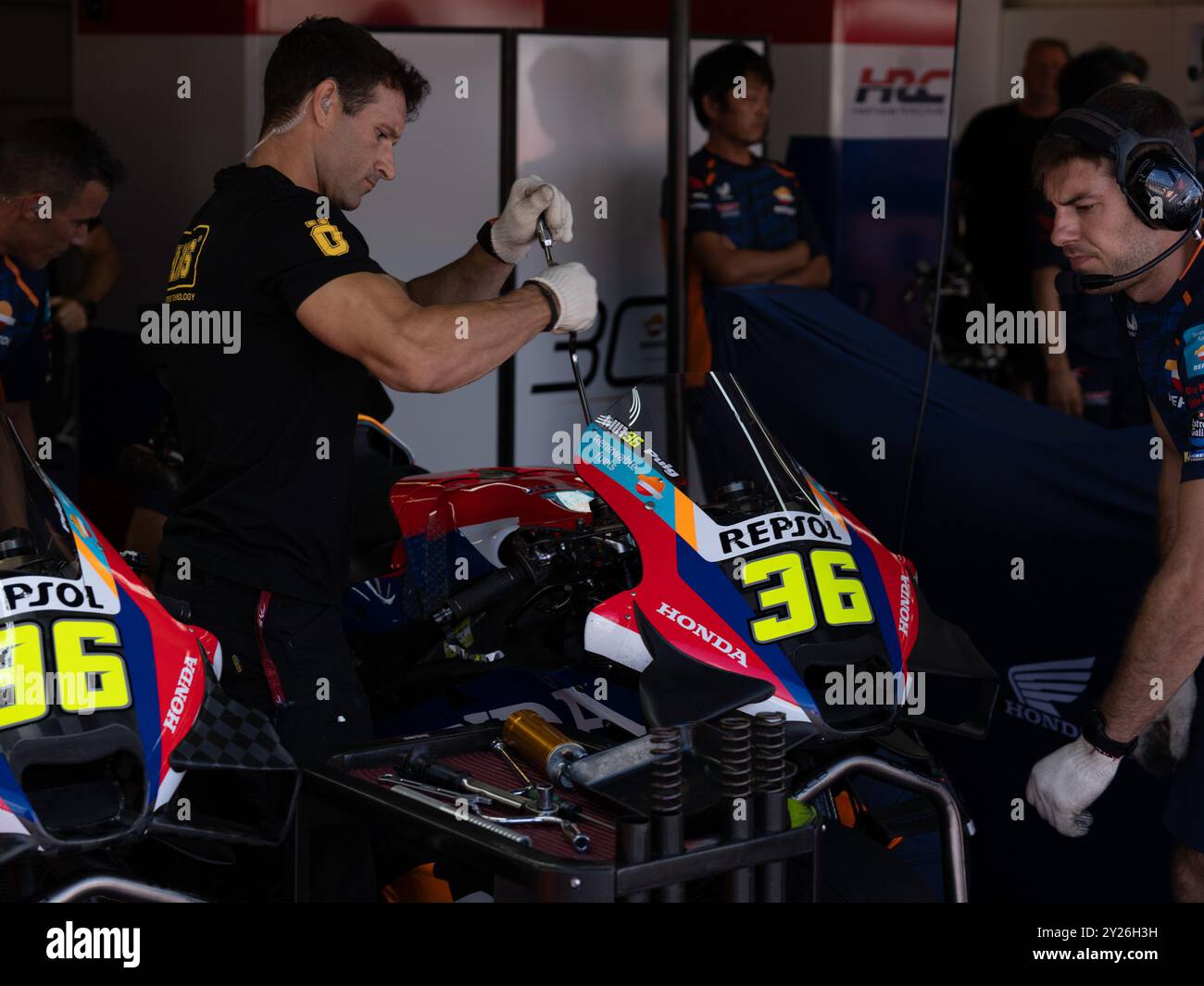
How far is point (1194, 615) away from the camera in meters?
2.30

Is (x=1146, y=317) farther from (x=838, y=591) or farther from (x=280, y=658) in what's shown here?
(x=280, y=658)

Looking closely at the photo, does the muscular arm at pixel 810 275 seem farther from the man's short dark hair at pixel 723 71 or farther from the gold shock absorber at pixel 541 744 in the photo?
the gold shock absorber at pixel 541 744

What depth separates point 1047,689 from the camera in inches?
127

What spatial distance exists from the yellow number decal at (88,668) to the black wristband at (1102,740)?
1.43 m

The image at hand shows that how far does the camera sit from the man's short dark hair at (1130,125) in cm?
239

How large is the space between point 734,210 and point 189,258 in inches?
120

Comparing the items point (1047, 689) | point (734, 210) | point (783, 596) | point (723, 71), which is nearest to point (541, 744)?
point (783, 596)

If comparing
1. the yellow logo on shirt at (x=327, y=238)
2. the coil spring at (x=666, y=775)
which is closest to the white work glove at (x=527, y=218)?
the yellow logo on shirt at (x=327, y=238)

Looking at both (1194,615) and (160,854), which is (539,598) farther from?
(1194,615)

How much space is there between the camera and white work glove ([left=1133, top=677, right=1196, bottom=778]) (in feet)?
8.37

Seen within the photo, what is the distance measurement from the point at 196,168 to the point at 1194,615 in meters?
4.14

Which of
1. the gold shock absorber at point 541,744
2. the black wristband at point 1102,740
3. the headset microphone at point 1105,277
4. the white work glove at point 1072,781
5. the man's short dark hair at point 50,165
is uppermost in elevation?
the man's short dark hair at point 50,165

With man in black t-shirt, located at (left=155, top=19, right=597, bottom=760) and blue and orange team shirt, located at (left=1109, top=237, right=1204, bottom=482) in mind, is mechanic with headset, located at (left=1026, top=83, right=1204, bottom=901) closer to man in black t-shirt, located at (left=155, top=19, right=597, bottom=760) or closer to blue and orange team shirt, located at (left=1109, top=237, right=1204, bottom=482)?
blue and orange team shirt, located at (left=1109, top=237, right=1204, bottom=482)

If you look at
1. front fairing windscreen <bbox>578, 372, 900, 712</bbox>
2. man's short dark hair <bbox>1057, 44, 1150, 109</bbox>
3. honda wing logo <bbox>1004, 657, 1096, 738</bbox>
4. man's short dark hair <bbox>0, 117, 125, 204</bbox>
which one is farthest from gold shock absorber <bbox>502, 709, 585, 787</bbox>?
man's short dark hair <bbox>1057, 44, 1150, 109</bbox>
